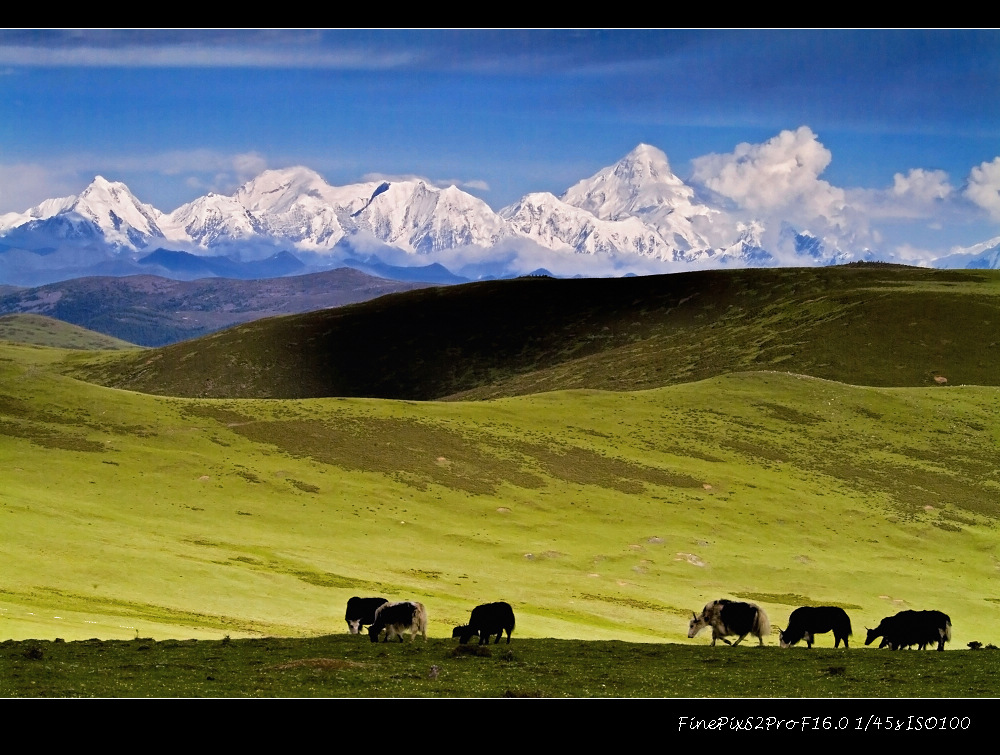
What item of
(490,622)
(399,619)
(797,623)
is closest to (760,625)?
(797,623)

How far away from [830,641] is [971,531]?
151ft

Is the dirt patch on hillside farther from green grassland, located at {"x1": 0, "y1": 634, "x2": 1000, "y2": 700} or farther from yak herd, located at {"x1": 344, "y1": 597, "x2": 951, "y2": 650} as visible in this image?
yak herd, located at {"x1": 344, "y1": 597, "x2": 951, "y2": 650}

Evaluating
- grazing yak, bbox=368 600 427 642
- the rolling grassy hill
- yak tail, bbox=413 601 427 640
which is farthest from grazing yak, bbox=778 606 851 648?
grazing yak, bbox=368 600 427 642

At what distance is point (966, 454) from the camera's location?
11775 cm

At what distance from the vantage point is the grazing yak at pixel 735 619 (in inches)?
1697

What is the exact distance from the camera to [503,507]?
91.1 meters

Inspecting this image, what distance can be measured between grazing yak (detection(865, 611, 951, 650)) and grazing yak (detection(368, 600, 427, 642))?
2104 centimetres

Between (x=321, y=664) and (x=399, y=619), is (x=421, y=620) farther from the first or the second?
(x=321, y=664)

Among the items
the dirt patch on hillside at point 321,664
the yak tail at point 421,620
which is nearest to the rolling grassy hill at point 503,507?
the yak tail at point 421,620

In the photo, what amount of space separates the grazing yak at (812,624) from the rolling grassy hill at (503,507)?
4671 mm

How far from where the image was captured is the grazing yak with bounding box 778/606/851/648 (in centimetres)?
4281

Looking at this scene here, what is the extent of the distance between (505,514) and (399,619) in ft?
161
